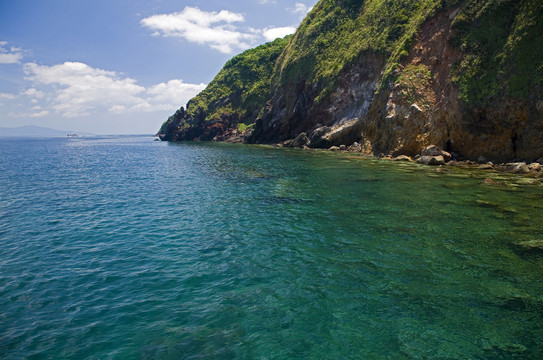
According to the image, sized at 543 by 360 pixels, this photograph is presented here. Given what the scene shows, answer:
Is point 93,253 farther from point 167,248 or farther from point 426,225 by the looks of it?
point 426,225

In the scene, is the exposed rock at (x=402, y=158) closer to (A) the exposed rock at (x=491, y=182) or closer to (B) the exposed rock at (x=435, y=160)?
(B) the exposed rock at (x=435, y=160)

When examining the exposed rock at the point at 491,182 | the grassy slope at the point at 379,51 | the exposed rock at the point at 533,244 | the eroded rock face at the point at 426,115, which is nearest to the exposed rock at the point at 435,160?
the eroded rock face at the point at 426,115

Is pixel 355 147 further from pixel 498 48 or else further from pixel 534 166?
pixel 534 166

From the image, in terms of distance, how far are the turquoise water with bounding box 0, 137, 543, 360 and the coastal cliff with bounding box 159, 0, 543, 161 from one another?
57.4 feet

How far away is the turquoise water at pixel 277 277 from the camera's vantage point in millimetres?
8898


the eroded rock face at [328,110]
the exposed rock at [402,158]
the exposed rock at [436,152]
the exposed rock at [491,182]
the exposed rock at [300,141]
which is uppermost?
the eroded rock face at [328,110]

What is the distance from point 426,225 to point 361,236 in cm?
468

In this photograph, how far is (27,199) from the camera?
2712 cm

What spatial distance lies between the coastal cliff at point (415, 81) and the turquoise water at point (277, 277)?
17.5 metres

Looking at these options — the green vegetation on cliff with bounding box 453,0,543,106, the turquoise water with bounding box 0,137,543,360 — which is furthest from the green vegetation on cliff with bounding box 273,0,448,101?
the turquoise water with bounding box 0,137,543,360

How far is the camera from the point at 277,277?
12859 millimetres

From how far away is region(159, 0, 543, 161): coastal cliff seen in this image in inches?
1467

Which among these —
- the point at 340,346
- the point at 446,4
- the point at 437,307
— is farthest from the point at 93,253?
the point at 446,4

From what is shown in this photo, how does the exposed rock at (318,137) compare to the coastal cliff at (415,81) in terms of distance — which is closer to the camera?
the coastal cliff at (415,81)
